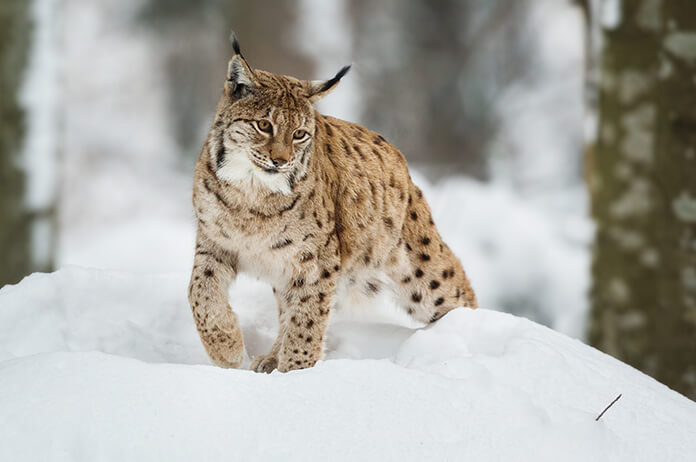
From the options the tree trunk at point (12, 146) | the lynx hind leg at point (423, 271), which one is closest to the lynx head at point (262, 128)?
the lynx hind leg at point (423, 271)

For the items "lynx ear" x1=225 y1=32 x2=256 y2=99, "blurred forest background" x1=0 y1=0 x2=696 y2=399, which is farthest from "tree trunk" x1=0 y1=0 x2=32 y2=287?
"lynx ear" x1=225 y1=32 x2=256 y2=99

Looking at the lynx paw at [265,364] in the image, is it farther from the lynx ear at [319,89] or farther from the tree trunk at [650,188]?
the tree trunk at [650,188]

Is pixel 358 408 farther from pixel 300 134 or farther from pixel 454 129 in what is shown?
pixel 454 129

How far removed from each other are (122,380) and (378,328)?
183cm

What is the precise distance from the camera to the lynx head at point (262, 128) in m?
3.60

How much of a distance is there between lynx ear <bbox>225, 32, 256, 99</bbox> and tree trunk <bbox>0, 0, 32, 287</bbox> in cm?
227

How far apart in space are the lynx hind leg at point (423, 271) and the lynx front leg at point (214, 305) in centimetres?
93

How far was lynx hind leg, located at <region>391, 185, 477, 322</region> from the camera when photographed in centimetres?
435

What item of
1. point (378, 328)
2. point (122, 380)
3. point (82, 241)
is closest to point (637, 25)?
point (378, 328)

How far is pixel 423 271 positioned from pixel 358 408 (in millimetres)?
1835

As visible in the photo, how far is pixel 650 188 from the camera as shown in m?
5.20

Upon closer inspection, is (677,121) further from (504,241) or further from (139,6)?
(139,6)

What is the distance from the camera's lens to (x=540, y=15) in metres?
11.6

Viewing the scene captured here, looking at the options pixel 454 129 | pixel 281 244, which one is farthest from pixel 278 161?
pixel 454 129
